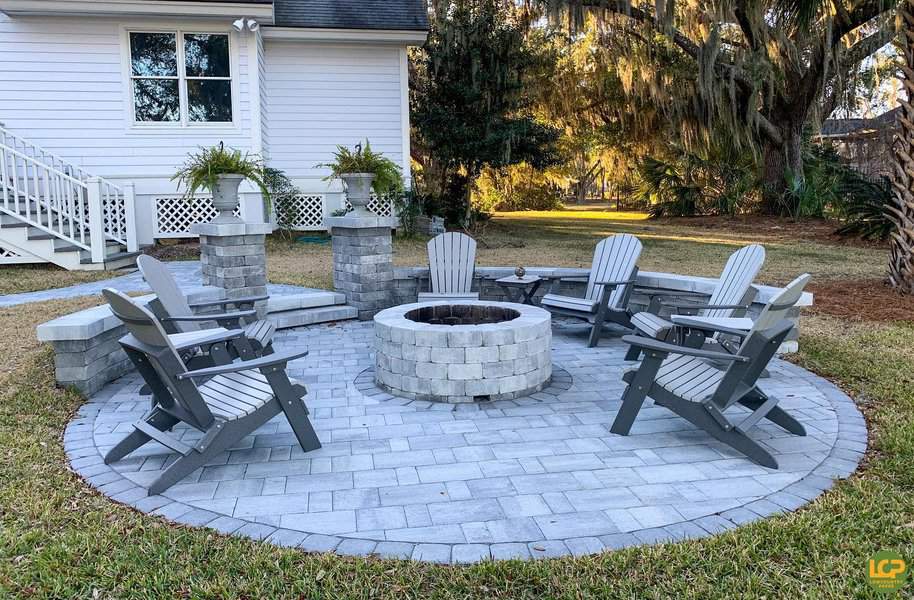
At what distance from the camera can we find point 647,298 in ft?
20.1

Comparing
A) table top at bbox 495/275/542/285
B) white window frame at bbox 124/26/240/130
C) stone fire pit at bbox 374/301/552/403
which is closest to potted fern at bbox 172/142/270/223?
stone fire pit at bbox 374/301/552/403

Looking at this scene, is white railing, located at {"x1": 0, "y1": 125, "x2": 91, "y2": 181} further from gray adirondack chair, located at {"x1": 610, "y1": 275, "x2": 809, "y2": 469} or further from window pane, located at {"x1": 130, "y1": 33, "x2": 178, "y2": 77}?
gray adirondack chair, located at {"x1": 610, "y1": 275, "x2": 809, "y2": 469}

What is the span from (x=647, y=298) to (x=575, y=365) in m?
1.57

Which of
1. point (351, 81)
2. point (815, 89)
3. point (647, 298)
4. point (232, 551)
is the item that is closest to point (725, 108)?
point (815, 89)

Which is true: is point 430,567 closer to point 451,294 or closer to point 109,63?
point 451,294

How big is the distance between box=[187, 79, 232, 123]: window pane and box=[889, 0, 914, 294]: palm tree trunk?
911 cm

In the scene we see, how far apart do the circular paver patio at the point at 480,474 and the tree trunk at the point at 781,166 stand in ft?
41.5

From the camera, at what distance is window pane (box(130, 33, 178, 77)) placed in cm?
1037

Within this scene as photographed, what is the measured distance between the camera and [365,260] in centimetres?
657

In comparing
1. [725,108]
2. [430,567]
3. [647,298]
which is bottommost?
[430,567]

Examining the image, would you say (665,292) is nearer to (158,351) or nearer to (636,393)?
(636,393)

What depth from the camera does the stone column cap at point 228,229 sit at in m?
5.57

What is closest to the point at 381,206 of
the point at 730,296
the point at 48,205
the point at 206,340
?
the point at 48,205

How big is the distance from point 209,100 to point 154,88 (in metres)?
0.83
